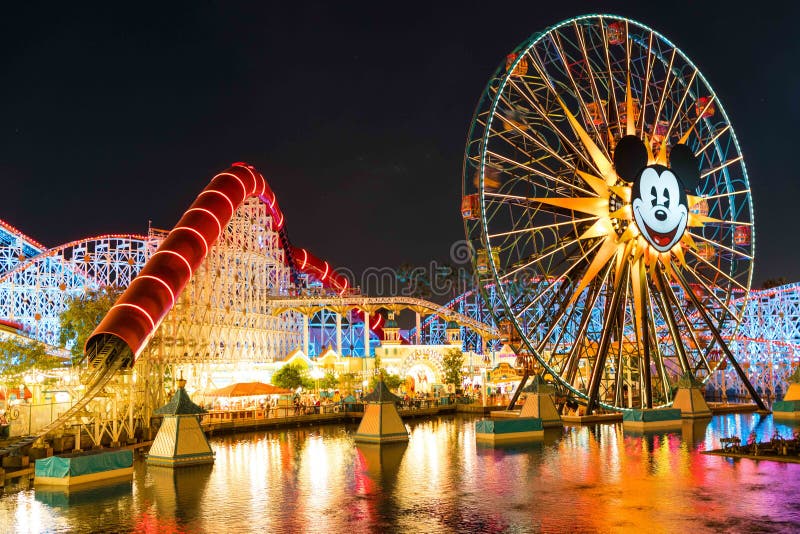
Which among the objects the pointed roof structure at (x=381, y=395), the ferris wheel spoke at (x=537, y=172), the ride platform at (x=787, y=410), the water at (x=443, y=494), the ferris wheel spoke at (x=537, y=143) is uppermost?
the ferris wheel spoke at (x=537, y=143)

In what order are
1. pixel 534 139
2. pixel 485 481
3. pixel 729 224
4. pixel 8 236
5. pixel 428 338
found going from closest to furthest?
pixel 485 481 < pixel 534 139 < pixel 729 224 < pixel 8 236 < pixel 428 338

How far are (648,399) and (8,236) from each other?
48671mm

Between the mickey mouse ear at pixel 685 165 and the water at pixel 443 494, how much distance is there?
14750mm

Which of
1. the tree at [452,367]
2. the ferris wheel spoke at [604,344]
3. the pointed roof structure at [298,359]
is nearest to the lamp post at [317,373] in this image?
the pointed roof structure at [298,359]

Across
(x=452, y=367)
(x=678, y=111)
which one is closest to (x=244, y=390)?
(x=452, y=367)

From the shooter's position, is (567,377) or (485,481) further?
(567,377)

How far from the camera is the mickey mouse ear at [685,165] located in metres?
38.5

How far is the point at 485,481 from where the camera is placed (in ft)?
70.1

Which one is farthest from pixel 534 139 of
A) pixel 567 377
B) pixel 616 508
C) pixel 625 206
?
pixel 616 508

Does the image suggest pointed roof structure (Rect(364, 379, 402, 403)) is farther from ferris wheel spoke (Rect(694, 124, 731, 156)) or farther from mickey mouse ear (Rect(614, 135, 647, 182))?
ferris wheel spoke (Rect(694, 124, 731, 156))

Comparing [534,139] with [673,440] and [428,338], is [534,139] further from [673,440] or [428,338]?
[428,338]

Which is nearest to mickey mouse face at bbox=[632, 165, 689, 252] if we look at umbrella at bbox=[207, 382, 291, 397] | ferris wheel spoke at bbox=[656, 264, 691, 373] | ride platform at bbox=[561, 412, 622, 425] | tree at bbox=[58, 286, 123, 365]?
ferris wheel spoke at bbox=[656, 264, 691, 373]

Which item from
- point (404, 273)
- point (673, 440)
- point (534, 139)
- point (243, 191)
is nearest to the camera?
point (673, 440)

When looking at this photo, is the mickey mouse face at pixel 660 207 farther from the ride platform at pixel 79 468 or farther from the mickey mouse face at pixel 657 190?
the ride platform at pixel 79 468
